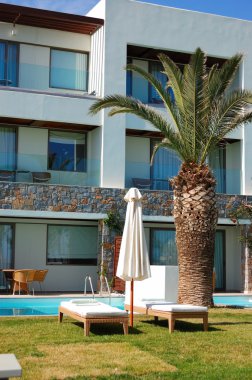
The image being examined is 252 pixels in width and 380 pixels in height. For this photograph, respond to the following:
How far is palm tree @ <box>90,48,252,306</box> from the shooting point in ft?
53.8

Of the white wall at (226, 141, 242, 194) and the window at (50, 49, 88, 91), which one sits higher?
the window at (50, 49, 88, 91)

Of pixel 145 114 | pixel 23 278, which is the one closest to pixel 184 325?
Result: pixel 145 114

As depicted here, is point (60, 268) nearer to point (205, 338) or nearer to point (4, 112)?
point (4, 112)

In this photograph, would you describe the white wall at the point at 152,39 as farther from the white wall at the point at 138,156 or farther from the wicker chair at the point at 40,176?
the wicker chair at the point at 40,176

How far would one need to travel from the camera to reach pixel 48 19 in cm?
2262

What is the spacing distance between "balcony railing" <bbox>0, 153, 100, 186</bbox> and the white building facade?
0.04 meters

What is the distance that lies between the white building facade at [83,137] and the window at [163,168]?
44 mm

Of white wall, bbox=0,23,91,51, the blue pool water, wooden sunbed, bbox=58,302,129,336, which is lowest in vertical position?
the blue pool water

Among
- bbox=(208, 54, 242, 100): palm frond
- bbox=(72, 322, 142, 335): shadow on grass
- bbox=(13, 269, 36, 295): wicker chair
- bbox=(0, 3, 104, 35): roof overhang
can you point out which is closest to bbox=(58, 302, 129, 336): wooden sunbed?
bbox=(72, 322, 142, 335): shadow on grass

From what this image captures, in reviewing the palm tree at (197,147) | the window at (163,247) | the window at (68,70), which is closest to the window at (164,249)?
the window at (163,247)

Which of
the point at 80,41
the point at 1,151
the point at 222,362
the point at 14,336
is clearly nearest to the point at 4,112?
the point at 1,151

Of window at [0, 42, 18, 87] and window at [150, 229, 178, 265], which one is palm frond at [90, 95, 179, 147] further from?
window at [150, 229, 178, 265]

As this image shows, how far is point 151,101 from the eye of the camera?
80.3 feet

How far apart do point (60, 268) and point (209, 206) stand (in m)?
8.44
